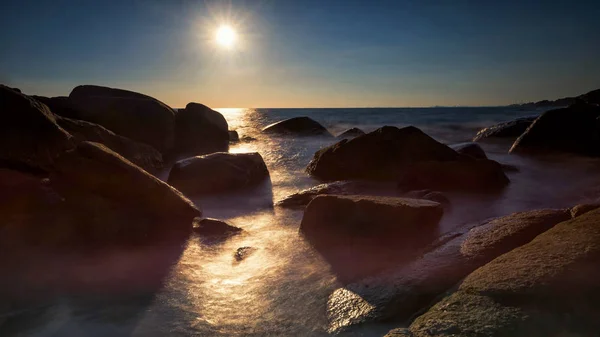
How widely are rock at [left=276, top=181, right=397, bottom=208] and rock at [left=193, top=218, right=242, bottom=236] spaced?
4.52 feet

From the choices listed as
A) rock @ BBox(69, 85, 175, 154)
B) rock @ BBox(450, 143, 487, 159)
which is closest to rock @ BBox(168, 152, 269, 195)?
rock @ BBox(450, 143, 487, 159)

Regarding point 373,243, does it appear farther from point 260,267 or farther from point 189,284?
point 189,284

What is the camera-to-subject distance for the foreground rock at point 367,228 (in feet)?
11.7

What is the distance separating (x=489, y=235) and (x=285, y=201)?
317 cm

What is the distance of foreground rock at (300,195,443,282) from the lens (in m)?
3.58

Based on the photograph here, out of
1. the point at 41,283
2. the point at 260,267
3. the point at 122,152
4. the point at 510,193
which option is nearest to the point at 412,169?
the point at 510,193

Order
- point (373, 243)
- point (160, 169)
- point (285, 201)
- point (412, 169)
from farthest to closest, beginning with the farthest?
point (160, 169)
point (412, 169)
point (285, 201)
point (373, 243)

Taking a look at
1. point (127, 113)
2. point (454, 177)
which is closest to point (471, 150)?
point (454, 177)

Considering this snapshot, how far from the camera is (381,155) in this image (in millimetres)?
7906

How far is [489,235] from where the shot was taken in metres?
3.40

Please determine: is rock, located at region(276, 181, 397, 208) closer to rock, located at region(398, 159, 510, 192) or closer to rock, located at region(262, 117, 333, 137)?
rock, located at region(398, 159, 510, 192)

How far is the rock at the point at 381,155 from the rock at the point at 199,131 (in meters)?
6.08

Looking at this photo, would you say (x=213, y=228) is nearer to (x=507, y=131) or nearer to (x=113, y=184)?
(x=113, y=184)

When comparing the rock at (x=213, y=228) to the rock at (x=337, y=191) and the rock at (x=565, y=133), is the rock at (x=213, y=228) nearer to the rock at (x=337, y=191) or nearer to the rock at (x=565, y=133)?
the rock at (x=337, y=191)
